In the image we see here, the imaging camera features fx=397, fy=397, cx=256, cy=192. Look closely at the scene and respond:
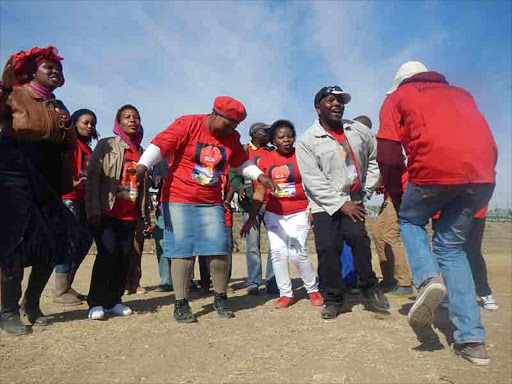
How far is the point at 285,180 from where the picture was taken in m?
4.38

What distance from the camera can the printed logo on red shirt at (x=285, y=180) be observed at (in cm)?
435

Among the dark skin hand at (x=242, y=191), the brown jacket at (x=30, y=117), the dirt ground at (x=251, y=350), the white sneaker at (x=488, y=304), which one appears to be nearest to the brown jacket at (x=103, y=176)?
the brown jacket at (x=30, y=117)

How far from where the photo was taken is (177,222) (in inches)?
142

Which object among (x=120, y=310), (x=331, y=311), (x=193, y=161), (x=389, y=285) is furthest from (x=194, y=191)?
(x=389, y=285)

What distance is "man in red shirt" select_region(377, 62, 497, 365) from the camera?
254cm

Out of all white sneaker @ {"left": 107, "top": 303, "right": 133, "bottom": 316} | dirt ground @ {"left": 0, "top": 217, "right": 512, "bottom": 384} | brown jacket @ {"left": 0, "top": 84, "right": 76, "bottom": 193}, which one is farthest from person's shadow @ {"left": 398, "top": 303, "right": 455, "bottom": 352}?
brown jacket @ {"left": 0, "top": 84, "right": 76, "bottom": 193}

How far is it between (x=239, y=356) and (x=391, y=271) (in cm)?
275

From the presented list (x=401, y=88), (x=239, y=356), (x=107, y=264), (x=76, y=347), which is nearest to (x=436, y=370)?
(x=239, y=356)

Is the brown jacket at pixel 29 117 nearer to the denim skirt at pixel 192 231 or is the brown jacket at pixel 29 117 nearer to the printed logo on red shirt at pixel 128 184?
the printed logo on red shirt at pixel 128 184

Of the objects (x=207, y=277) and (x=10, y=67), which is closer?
(x=10, y=67)

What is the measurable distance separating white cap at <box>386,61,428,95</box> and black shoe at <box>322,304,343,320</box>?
1.98 metres

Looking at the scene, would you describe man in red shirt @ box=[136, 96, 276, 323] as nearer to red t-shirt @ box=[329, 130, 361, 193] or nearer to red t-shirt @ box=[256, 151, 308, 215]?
red t-shirt @ box=[256, 151, 308, 215]

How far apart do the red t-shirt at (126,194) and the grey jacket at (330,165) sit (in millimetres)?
1686

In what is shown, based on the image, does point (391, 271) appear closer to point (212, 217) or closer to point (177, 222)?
point (212, 217)
